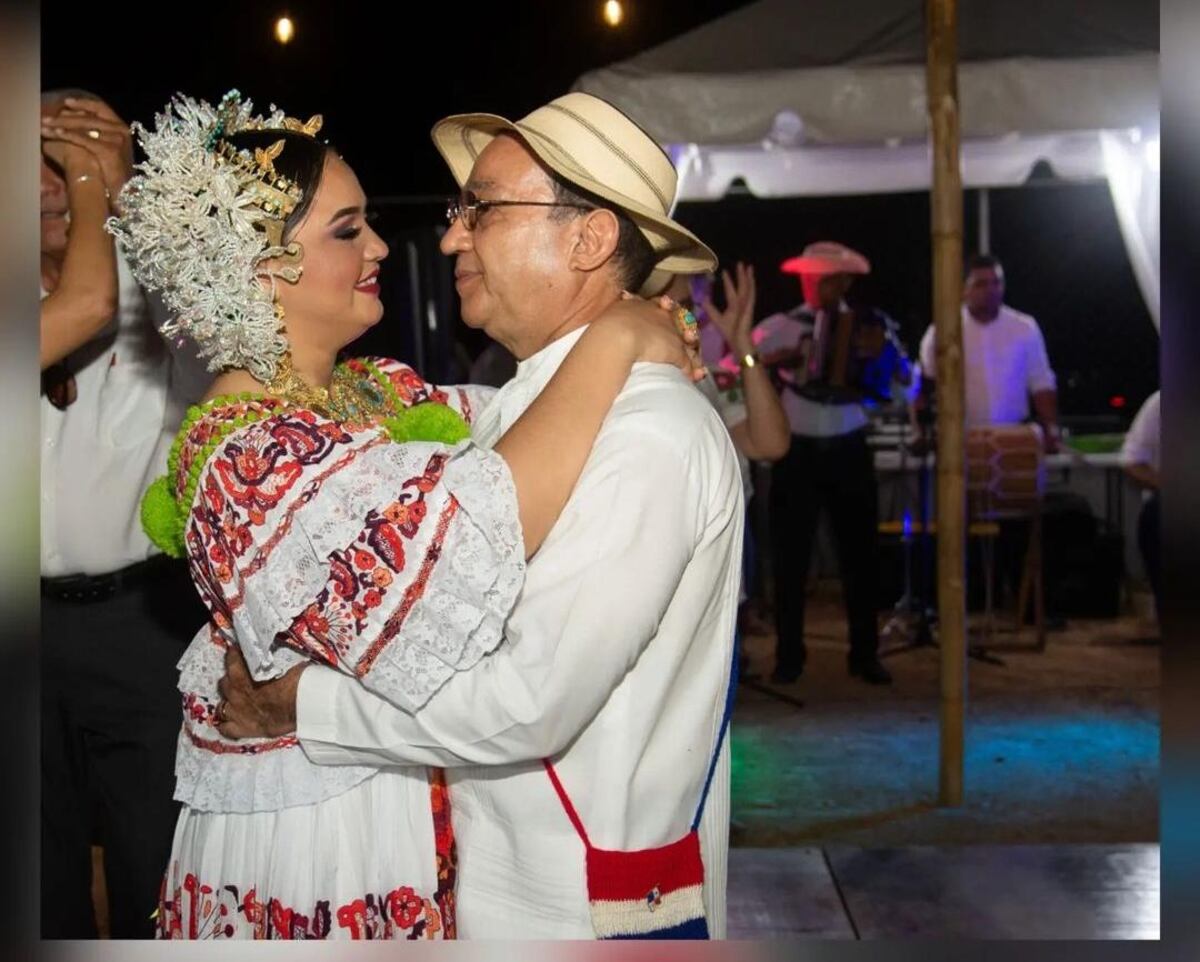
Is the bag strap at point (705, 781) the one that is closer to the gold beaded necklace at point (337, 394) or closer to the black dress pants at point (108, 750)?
the gold beaded necklace at point (337, 394)

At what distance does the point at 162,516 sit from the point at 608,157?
0.92 metres

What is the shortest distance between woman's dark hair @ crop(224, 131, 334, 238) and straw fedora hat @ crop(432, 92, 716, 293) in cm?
28

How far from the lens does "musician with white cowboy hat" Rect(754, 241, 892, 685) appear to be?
25.4 feet

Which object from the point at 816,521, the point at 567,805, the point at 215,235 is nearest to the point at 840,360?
the point at 816,521

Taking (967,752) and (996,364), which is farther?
(996,364)

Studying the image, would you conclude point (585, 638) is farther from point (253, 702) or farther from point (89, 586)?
point (89, 586)

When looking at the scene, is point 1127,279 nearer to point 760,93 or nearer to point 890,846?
point 760,93

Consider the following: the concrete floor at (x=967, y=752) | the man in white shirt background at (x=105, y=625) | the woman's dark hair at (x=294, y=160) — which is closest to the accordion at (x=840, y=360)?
the concrete floor at (x=967, y=752)

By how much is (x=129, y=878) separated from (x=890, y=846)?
2.74 m

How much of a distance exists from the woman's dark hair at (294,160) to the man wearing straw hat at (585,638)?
234mm

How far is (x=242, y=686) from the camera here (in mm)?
2254

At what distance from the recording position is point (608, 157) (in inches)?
93.7

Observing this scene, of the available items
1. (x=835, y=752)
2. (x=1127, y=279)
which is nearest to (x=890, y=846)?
(x=835, y=752)

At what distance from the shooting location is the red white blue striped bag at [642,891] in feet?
6.95
